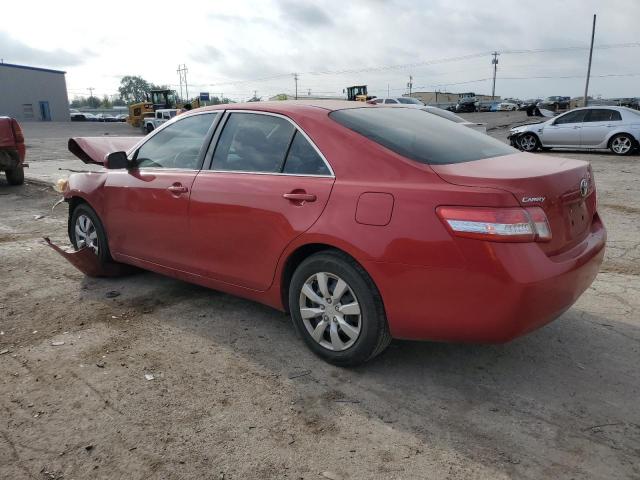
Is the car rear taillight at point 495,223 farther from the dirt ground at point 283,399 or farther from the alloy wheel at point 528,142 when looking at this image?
the alloy wheel at point 528,142

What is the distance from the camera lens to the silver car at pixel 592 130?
49.2ft

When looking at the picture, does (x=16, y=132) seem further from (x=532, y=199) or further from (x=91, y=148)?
(x=532, y=199)

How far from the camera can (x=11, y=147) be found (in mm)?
10680

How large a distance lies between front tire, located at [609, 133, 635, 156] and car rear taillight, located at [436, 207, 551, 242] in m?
14.6

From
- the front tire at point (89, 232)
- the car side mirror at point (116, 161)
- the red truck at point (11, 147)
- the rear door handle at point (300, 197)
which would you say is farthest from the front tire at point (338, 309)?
the red truck at point (11, 147)

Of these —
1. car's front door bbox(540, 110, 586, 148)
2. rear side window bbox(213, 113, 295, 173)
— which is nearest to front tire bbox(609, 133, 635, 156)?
car's front door bbox(540, 110, 586, 148)

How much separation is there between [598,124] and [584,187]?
14.1 m

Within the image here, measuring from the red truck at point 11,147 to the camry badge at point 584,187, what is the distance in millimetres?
10751

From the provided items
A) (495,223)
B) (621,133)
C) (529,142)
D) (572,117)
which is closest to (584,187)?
(495,223)

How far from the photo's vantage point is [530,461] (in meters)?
2.43

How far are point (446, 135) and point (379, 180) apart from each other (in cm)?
84

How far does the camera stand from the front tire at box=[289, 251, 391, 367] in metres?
3.01

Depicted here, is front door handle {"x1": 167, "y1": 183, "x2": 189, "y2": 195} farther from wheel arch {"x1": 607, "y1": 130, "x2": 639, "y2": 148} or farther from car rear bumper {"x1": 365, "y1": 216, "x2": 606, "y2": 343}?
wheel arch {"x1": 607, "y1": 130, "x2": 639, "y2": 148}

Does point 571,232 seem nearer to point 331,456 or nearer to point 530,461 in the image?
point 530,461
